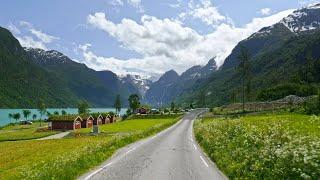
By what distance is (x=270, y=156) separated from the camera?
1861 cm

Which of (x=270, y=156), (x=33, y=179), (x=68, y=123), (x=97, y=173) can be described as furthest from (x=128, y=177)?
(x=68, y=123)

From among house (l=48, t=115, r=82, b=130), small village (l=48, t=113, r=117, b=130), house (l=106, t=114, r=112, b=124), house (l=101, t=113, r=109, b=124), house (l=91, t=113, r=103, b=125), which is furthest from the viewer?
house (l=106, t=114, r=112, b=124)

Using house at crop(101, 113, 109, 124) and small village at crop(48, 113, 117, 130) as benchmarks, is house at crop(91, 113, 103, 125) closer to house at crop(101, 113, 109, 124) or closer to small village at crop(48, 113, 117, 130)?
house at crop(101, 113, 109, 124)

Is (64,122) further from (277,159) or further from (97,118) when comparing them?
(277,159)

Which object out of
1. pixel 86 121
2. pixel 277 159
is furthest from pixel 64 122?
pixel 277 159

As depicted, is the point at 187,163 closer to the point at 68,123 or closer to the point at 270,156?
the point at 270,156

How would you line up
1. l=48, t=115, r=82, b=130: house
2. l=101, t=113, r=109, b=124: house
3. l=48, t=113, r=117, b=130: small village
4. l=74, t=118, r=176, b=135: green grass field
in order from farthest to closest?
l=101, t=113, r=109, b=124: house
l=48, t=113, r=117, b=130: small village
l=48, t=115, r=82, b=130: house
l=74, t=118, r=176, b=135: green grass field

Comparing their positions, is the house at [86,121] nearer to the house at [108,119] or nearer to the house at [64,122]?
the house at [64,122]

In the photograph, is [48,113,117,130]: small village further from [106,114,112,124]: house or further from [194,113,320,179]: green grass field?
[194,113,320,179]: green grass field

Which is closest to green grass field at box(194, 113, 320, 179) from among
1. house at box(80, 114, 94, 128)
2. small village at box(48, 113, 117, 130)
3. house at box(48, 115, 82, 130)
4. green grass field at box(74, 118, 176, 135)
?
green grass field at box(74, 118, 176, 135)

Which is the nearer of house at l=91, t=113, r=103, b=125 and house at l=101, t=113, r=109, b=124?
house at l=91, t=113, r=103, b=125

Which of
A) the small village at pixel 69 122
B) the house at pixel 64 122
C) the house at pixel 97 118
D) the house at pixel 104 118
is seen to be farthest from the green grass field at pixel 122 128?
the house at pixel 104 118

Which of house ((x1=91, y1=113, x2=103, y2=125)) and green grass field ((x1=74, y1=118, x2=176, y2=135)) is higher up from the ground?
house ((x1=91, y1=113, x2=103, y2=125))

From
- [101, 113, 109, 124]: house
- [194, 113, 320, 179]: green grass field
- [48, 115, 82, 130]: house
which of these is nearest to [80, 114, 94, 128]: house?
[48, 115, 82, 130]: house
